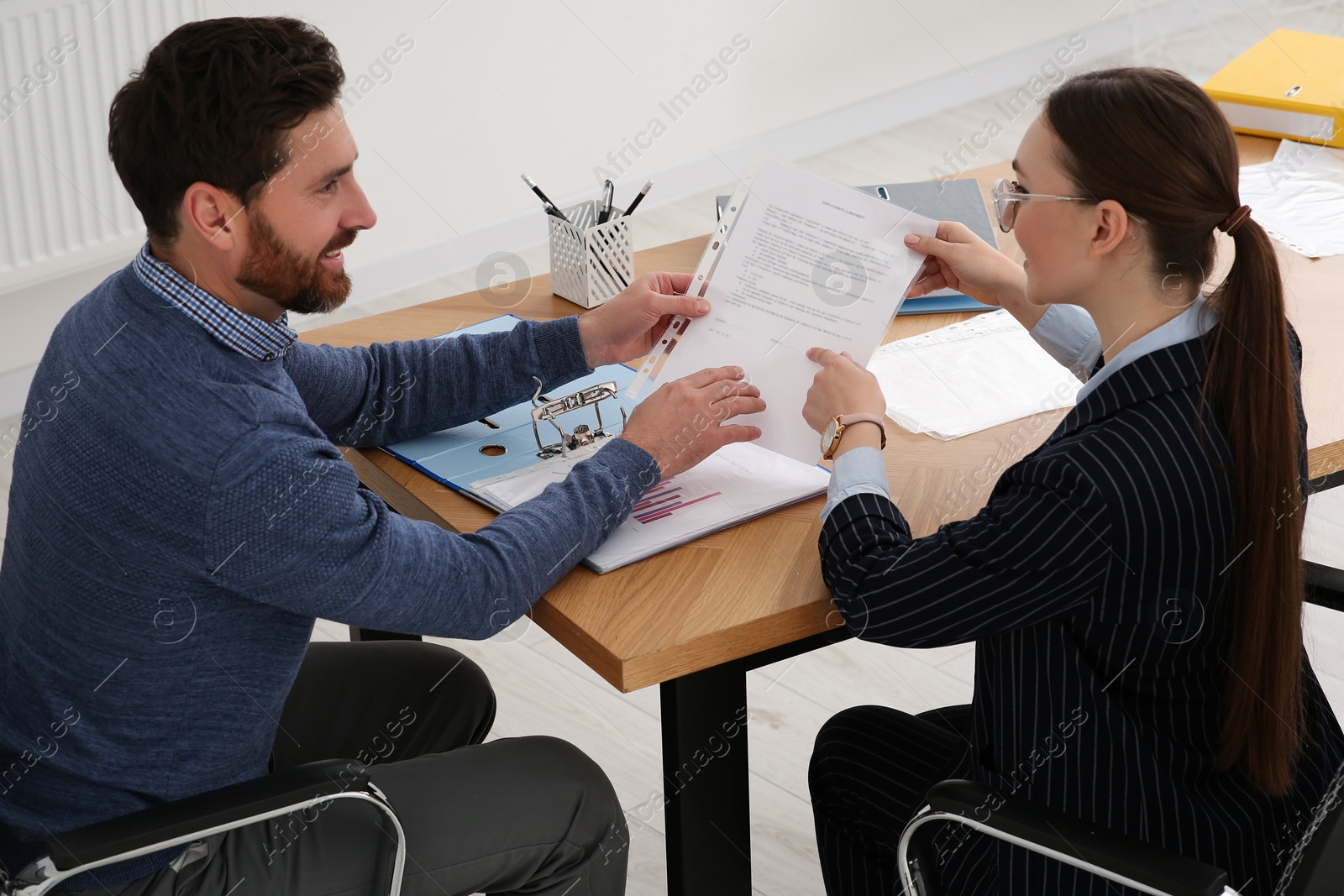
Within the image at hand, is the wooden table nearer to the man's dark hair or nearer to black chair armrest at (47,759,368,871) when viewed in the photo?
black chair armrest at (47,759,368,871)

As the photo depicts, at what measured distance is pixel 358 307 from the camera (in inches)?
170

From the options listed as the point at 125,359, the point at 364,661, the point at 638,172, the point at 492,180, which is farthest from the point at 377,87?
the point at 125,359

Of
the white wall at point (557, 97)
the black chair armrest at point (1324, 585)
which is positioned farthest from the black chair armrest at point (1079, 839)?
the white wall at point (557, 97)

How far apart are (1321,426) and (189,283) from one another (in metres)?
1.36

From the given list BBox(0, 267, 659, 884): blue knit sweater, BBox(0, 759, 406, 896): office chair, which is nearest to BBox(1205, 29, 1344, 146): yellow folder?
BBox(0, 267, 659, 884): blue knit sweater

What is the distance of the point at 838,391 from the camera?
1568mm

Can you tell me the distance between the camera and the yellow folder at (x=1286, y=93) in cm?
260

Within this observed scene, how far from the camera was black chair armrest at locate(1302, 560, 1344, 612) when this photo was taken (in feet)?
5.37

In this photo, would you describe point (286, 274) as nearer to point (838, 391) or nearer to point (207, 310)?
point (207, 310)

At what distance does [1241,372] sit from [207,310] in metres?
1.01

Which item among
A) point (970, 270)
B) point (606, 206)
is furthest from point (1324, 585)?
point (606, 206)

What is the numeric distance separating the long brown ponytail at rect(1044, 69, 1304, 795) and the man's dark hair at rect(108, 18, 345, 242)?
82cm

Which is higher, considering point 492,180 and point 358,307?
point 492,180

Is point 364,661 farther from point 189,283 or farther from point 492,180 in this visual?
point 492,180
